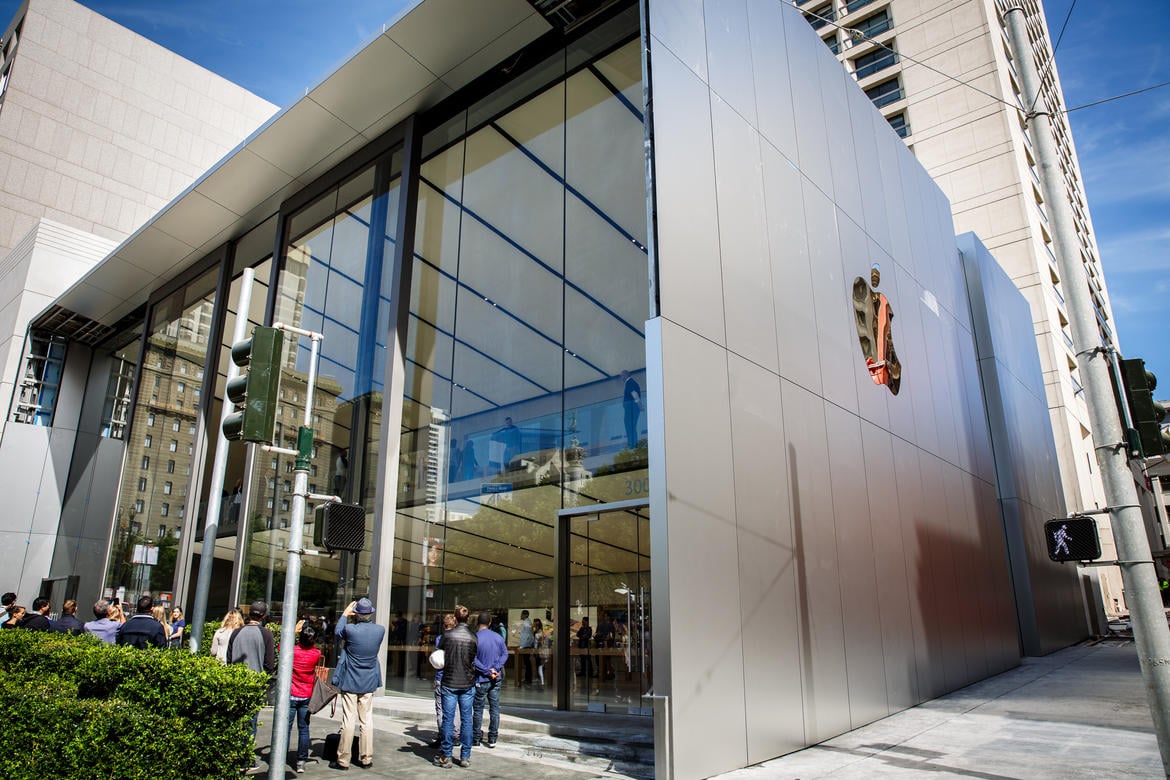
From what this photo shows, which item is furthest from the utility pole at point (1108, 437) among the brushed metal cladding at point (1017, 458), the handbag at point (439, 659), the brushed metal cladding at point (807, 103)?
the brushed metal cladding at point (1017, 458)

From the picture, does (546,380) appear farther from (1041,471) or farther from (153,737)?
(1041,471)

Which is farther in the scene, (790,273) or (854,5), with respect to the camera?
(854,5)

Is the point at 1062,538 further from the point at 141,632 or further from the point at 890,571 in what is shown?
the point at 141,632

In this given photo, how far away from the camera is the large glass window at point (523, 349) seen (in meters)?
11.6

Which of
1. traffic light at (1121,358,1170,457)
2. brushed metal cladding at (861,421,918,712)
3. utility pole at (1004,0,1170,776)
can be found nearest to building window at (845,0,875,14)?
brushed metal cladding at (861,421,918,712)

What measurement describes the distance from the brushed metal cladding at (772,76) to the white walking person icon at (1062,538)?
727 cm

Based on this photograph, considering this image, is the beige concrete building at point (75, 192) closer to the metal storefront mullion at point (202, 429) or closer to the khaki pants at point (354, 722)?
the metal storefront mullion at point (202, 429)

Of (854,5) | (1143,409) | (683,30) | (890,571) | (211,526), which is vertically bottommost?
(890,571)

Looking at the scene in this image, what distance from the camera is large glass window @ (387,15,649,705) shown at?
455 inches

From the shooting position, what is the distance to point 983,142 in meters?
38.3

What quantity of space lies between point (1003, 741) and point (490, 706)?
6.44 m

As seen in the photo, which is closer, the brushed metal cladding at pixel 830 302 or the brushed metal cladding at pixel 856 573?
the brushed metal cladding at pixel 856 573

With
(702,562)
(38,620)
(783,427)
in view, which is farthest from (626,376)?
(38,620)

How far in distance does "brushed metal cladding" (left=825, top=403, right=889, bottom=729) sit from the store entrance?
3025 mm
